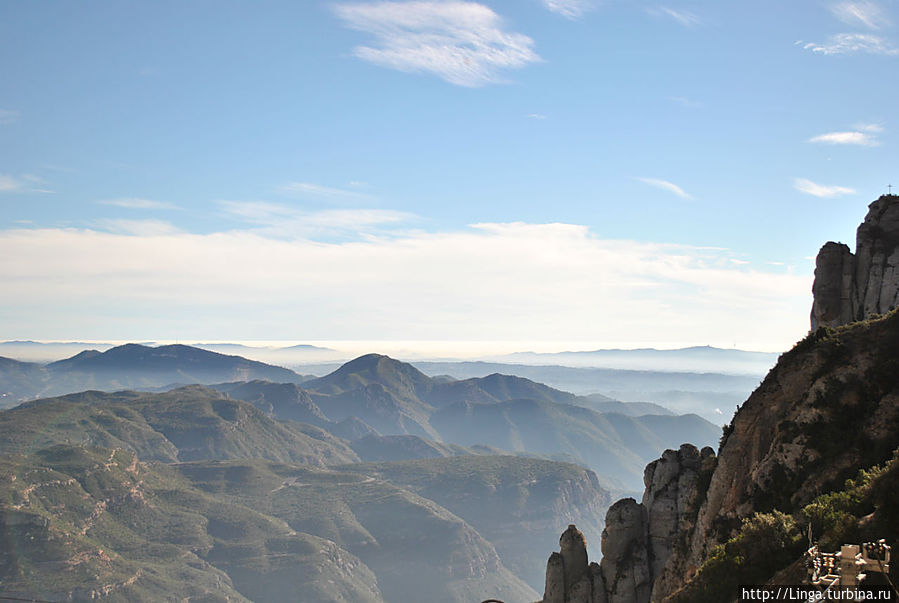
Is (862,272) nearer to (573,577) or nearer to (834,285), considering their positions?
(834,285)

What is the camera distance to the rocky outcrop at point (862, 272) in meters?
76.6

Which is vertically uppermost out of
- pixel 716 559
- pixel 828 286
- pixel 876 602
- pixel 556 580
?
pixel 828 286

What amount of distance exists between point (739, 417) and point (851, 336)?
1181cm

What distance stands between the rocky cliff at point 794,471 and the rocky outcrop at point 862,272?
0.13 meters

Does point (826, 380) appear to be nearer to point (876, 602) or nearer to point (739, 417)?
point (739, 417)

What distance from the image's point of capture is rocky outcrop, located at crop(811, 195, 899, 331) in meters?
76.6

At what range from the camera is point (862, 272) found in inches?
3152

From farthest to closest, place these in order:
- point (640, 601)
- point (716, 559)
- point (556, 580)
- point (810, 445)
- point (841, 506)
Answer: point (556, 580), point (640, 601), point (810, 445), point (716, 559), point (841, 506)

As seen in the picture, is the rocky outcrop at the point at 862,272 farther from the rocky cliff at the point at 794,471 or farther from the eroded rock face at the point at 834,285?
the rocky cliff at the point at 794,471

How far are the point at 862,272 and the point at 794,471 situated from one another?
3413 cm

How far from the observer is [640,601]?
2815 inches

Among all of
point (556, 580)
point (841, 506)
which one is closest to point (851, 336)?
point (841, 506)

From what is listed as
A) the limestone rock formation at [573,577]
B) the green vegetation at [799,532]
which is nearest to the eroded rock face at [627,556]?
the limestone rock formation at [573,577]

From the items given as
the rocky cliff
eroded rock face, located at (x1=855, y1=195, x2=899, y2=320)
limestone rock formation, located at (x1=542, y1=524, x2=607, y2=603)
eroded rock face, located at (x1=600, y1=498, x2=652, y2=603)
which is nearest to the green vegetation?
the rocky cliff
